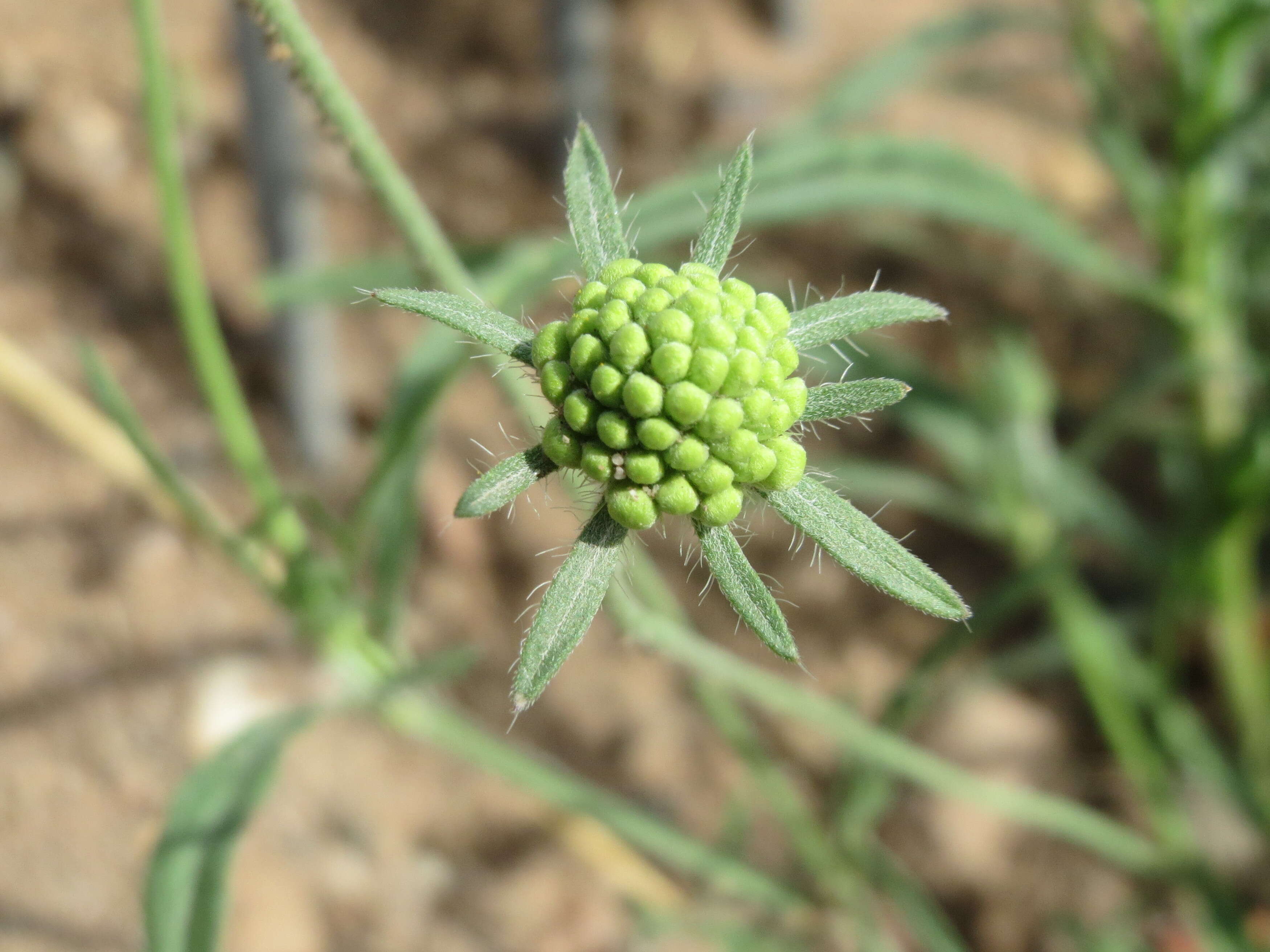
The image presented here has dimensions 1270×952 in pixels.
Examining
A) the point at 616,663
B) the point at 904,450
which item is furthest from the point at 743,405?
the point at 904,450

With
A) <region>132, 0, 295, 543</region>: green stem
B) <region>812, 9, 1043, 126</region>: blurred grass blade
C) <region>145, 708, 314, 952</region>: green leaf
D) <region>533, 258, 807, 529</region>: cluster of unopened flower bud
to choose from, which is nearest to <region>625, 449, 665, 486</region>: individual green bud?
<region>533, 258, 807, 529</region>: cluster of unopened flower bud

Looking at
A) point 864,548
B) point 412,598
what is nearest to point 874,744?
point 864,548

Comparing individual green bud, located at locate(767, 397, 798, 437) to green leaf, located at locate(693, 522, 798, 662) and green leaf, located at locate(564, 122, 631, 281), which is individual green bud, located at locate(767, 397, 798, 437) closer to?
green leaf, located at locate(693, 522, 798, 662)

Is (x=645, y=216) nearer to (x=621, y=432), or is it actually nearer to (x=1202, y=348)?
(x=621, y=432)

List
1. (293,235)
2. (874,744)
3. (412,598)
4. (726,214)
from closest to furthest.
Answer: (726,214)
(874,744)
(293,235)
(412,598)

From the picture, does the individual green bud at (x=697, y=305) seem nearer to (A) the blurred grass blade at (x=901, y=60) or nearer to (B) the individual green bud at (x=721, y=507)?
(B) the individual green bud at (x=721, y=507)

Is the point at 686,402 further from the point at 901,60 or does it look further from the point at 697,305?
the point at 901,60
